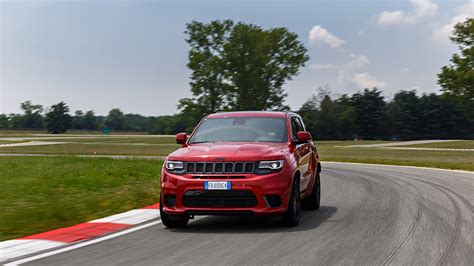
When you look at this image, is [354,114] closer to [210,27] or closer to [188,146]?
[210,27]

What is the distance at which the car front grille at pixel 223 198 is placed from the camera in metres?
7.73

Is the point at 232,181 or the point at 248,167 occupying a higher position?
the point at 248,167

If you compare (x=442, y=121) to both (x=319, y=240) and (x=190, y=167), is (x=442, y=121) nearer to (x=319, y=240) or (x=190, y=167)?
(x=190, y=167)

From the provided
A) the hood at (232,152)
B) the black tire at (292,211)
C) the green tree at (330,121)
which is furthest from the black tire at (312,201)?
the green tree at (330,121)

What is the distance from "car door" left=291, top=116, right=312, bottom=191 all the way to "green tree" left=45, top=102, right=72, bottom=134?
158558mm

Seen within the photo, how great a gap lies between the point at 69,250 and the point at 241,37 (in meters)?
69.6

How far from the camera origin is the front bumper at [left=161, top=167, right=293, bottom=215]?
7.74 meters

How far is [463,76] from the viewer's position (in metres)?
52.6

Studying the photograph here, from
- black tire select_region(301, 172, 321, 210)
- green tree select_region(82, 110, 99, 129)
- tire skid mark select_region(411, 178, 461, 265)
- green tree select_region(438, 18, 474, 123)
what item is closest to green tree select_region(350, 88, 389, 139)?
green tree select_region(438, 18, 474, 123)

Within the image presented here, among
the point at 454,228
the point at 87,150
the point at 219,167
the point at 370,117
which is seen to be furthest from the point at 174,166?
the point at 370,117

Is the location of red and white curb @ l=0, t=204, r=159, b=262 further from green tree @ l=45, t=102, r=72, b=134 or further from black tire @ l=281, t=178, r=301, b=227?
green tree @ l=45, t=102, r=72, b=134

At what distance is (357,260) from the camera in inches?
236

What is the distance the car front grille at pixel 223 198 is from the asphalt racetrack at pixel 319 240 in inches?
15.2

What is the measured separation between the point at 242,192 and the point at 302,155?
2022 millimetres
